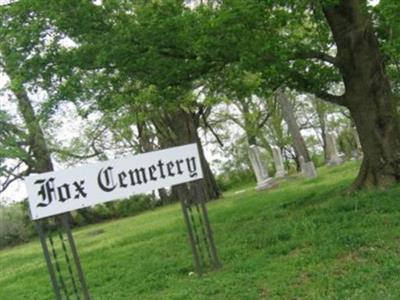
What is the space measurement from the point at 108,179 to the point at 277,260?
2620 millimetres

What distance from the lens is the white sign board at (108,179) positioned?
24.2 feet

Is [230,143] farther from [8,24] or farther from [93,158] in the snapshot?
[8,24]

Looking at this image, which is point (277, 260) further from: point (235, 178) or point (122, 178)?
point (235, 178)

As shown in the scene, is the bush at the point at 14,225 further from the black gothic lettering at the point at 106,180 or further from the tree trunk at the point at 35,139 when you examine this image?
the black gothic lettering at the point at 106,180

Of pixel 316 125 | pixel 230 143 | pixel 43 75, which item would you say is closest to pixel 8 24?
pixel 43 75

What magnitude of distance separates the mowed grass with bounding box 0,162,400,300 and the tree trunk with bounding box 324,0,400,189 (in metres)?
0.94

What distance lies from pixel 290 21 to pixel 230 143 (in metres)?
37.4

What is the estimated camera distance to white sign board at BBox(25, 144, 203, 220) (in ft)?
24.2

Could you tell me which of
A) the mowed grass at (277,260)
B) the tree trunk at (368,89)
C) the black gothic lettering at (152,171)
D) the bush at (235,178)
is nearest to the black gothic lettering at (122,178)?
the black gothic lettering at (152,171)

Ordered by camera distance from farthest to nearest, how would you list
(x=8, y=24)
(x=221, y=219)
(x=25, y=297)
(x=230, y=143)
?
1. (x=230, y=143)
2. (x=221, y=219)
3. (x=8, y=24)
4. (x=25, y=297)

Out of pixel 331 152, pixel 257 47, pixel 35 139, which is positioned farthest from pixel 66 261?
pixel 331 152

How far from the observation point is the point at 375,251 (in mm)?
7996

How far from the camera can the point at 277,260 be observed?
8.71 m

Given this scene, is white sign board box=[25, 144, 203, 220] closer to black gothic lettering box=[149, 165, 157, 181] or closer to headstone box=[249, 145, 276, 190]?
black gothic lettering box=[149, 165, 157, 181]
